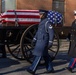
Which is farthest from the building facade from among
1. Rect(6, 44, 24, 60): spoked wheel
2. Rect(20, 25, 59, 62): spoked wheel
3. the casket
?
Rect(20, 25, 59, 62): spoked wheel

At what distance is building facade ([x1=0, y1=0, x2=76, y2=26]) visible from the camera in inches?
926

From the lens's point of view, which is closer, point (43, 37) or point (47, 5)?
point (43, 37)

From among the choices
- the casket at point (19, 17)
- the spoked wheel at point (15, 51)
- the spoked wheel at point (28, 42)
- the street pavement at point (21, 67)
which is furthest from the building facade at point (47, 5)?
the spoked wheel at point (28, 42)

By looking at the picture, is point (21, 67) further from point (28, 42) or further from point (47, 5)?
point (47, 5)

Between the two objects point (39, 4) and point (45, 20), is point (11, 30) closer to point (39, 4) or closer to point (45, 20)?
point (45, 20)

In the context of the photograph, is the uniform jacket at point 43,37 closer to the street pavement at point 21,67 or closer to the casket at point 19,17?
the street pavement at point 21,67

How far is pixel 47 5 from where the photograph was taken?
24062 millimetres

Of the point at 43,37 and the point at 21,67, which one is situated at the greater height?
the point at 43,37

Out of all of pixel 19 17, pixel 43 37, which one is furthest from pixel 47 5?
pixel 43 37

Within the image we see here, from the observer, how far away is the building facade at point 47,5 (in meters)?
23.5

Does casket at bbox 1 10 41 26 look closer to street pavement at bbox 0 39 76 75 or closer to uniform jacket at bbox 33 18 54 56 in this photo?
street pavement at bbox 0 39 76 75

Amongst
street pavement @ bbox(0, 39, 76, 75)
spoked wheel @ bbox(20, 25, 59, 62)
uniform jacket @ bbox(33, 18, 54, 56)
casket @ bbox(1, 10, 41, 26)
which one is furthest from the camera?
casket @ bbox(1, 10, 41, 26)

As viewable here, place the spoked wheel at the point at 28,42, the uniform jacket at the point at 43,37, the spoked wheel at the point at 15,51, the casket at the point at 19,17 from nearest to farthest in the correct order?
the uniform jacket at the point at 43,37, the spoked wheel at the point at 28,42, the casket at the point at 19,17, the spoked wheel at the point at 15,51

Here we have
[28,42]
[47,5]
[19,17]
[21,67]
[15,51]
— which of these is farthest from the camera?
[47,5]
